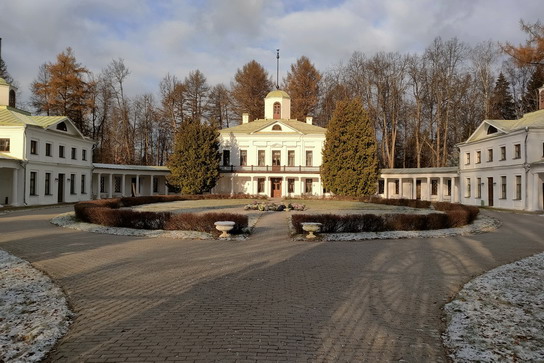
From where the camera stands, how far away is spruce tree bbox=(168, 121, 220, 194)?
121 feet

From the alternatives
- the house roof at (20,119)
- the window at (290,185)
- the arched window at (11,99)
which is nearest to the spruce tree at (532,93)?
the window at (290,185)

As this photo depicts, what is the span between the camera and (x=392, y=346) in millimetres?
4336

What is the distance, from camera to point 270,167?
42594 mm

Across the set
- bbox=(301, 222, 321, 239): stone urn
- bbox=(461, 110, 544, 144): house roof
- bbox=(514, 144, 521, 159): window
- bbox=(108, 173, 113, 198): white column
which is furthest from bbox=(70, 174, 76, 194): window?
bbox=(514, 144, 521, 159): window

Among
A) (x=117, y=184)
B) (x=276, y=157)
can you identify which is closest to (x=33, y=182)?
(x=117, y=184)

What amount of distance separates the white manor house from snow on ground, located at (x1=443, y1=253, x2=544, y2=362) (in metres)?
23.8

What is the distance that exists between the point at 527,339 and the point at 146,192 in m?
45.2

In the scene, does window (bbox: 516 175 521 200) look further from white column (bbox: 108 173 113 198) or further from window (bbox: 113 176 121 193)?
window (bbox: 113 176 121 193)

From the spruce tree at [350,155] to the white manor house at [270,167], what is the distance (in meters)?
4.25

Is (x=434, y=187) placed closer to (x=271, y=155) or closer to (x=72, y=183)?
(x=271, y=155)

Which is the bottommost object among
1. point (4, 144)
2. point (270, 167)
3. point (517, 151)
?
point (270, 167)

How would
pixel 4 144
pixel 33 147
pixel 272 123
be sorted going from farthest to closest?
pixel 272 123 < pixel 33 147 < pixel 4 144

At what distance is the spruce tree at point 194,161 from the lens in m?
37.0

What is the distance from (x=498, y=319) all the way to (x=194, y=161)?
3377cm
